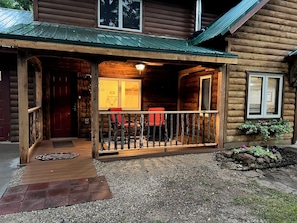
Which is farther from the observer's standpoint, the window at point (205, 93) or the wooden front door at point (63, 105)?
the wooden front door at point (63, 105)

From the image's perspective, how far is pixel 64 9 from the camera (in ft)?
19.7

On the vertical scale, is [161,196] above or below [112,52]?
below

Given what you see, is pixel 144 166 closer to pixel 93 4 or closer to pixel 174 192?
pixel 174 192

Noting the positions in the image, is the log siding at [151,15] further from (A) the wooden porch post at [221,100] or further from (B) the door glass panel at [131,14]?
(A) the wooden porch post at [221,100]

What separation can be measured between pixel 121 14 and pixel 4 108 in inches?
176

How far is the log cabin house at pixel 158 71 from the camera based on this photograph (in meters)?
5.27

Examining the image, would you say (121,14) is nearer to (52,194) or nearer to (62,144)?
(62,144)

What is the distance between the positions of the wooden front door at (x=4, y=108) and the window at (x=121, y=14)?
126 inches

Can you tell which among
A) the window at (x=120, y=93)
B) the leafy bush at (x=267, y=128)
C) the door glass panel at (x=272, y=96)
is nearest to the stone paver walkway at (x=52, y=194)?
the window at (x=120, y=93)

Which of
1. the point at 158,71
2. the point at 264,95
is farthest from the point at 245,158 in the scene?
the point at 158,71

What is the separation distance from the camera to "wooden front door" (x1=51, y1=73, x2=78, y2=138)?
665 centimetres

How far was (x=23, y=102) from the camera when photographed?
415cm

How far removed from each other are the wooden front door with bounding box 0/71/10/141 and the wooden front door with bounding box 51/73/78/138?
1.19 m

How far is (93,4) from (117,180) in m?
5.22
